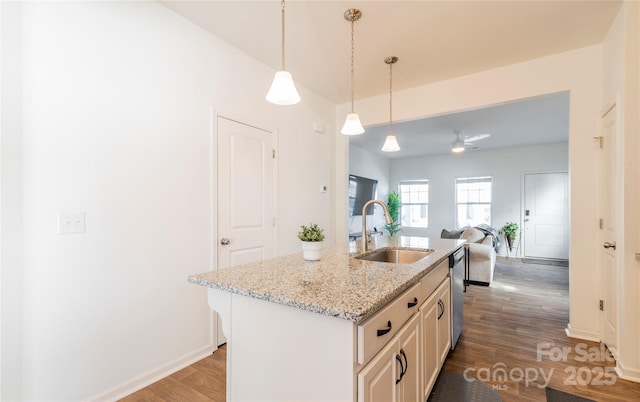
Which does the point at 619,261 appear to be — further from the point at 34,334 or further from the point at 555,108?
the point at 34,334

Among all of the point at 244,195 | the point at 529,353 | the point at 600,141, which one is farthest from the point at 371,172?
the point at 529,353

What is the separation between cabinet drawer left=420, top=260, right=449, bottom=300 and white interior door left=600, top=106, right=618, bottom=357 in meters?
1.36

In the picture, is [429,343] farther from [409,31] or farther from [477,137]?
[477,137]

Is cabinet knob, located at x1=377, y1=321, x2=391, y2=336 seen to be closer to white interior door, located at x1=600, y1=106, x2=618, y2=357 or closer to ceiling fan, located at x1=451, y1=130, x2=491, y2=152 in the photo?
white interior door, located at x1=600, y1=106, x2=618, y2=357

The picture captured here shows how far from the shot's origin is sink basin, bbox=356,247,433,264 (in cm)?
218

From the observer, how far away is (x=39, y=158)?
1.58 metres

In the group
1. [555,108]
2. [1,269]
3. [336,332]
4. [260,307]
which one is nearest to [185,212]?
[1,269]

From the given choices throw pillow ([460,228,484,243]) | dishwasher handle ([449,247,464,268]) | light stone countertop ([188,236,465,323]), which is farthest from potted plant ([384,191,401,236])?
light stone countertop ([188,236,465,323])

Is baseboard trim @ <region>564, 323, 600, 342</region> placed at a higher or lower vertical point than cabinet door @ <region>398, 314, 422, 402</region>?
lower

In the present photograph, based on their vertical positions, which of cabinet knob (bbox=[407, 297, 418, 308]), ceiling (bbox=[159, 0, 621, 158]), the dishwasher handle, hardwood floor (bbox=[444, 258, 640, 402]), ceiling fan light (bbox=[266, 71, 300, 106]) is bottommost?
hardwood floor (bbox=[444, 258, 640, 402])

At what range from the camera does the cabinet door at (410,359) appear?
129 cm

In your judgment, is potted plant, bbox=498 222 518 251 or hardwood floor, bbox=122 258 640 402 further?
potted plant, bbox=498 222 518 251

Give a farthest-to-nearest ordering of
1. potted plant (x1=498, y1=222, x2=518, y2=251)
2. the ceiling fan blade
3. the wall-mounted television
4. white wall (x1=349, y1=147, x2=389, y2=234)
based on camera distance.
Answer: potted plant (x1=498, y1=222, x2=518, y2=251) → white wall (x1=349, y1=147, x2=389, y2=234) → the wall-mounted television → the ceiling fan blade

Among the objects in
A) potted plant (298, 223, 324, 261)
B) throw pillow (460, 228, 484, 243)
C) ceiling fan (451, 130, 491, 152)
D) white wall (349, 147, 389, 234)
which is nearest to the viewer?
potted plant (298, 223, 324, 261)
